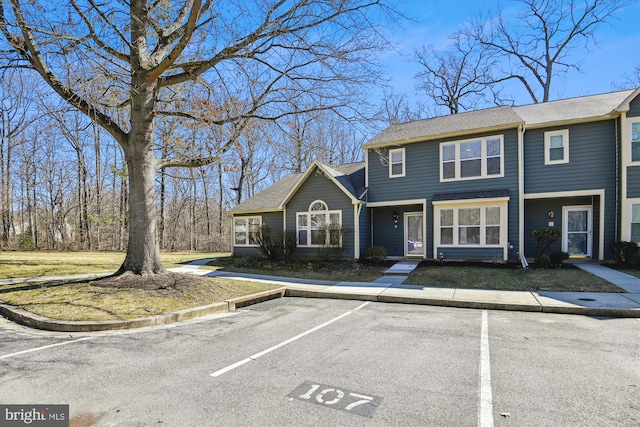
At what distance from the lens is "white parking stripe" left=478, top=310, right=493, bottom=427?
2.80m

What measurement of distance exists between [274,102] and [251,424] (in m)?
8.66

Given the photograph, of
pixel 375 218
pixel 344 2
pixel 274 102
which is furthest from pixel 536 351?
pixel 375 218

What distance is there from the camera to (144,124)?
8.38 m

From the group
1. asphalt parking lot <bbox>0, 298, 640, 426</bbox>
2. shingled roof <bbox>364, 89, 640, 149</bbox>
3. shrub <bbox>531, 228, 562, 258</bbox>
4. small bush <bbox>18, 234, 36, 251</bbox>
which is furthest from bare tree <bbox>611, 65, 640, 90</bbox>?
small bush <bbox>18, 234, 36, 251</bbox>

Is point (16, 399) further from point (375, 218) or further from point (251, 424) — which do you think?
point (375, 218)

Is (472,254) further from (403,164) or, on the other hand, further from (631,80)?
(631,80)

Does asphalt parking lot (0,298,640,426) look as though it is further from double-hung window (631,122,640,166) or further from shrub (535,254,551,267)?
double-hung window (631,122,640,166)

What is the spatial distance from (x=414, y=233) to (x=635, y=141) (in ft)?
28.0

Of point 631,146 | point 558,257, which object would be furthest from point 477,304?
point 631,146

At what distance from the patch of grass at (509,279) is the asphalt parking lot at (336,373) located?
9.50 ft

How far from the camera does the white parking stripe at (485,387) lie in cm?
280

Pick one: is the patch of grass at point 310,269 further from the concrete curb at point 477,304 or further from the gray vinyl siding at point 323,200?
the concrete curb at point 477,304

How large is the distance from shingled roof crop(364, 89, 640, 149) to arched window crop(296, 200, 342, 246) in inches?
138

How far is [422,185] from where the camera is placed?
14.4 metres
